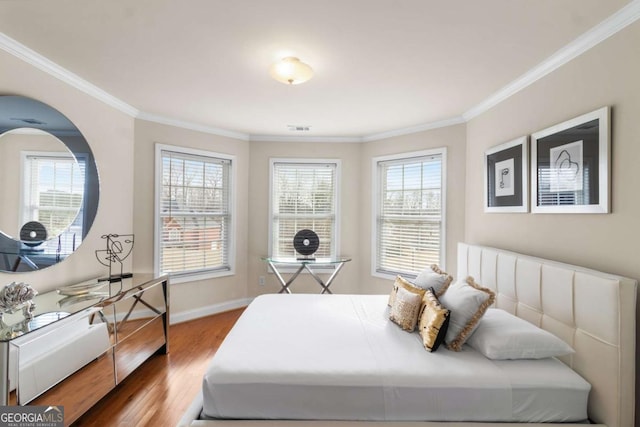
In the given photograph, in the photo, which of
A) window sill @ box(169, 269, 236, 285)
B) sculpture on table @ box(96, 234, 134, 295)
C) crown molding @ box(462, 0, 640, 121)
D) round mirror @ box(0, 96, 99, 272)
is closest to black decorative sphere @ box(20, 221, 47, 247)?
round mirror @ box(0, 96, 99, 272)

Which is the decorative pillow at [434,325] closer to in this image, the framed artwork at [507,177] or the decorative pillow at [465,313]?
the decorative pillow at [465,313]

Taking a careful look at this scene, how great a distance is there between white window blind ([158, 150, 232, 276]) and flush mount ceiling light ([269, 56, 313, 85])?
206cm

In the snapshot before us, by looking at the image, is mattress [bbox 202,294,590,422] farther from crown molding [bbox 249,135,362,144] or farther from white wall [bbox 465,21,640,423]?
crown molding [bbox 249,135,362,144]

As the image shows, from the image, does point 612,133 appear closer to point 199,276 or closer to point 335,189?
point 335,189

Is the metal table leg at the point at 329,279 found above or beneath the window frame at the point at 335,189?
beneath

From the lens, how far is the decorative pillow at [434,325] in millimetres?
1667

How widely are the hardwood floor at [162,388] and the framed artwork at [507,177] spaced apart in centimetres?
288

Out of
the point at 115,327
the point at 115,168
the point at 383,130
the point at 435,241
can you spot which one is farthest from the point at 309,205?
the point at 115,327

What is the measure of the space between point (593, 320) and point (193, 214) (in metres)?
3.70

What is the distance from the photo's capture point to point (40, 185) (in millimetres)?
2139

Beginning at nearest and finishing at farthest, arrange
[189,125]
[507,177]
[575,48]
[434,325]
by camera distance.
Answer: [434,325] → [575,48] → [507,177] → [189,125]

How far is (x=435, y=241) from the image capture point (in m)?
3.50

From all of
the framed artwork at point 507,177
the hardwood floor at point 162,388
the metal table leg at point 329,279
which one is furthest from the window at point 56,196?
the framed artwork at point 507,177

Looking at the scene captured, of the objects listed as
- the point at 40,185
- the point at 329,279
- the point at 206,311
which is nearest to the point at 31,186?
the point at 40,185
